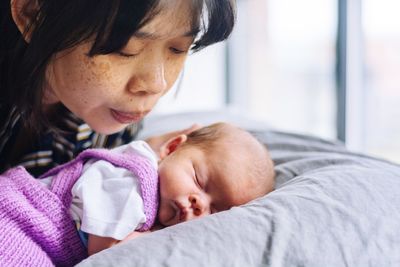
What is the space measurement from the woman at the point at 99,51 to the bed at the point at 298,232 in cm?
29

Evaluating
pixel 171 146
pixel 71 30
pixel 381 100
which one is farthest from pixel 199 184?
pixel 381 100

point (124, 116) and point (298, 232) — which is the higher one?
point (124, 116)

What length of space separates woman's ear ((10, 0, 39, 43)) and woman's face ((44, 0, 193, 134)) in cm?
7

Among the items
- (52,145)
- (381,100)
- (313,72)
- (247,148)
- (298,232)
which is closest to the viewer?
(298,232)

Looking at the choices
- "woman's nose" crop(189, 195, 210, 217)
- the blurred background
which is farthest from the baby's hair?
the blurred background

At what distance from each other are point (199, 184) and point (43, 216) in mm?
292

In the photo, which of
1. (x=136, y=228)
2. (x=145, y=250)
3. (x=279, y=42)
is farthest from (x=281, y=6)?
(x=145, y=250)

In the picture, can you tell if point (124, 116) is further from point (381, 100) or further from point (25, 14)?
point (381, 100)

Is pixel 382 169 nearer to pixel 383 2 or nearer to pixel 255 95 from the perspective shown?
pixel 383 2

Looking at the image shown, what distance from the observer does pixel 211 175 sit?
1.01 metres

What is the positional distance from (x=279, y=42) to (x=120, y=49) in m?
2.22

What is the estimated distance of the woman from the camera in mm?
829

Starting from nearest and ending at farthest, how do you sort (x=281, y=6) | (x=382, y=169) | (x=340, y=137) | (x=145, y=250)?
1. (x=145, y=250)
2. (x=382, y=169)
3. (x=340, y=137)
4. (x=281, y=6)

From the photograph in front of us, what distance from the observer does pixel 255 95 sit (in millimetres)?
3270
